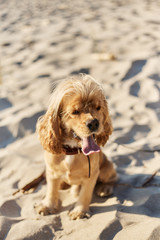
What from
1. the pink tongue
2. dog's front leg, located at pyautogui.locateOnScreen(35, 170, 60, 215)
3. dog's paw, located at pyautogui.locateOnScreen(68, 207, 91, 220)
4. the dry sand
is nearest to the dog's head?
the pink tongue

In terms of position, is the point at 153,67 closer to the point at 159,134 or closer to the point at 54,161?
the point at 159,134

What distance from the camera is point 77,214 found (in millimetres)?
2912

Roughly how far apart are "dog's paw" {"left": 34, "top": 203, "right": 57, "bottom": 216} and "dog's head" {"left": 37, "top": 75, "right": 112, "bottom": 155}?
699mm

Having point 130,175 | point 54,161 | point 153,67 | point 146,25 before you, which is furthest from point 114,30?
point 54,161

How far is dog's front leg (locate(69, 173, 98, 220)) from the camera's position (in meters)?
2.92

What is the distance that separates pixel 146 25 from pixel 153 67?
350cm

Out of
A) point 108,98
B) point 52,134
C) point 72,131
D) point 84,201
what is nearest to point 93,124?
point 72,131

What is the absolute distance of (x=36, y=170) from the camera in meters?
3.65

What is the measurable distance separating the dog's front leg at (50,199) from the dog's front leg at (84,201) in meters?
0.22

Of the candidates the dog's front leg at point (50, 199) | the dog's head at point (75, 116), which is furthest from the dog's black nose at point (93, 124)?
the dog's front leg at point (50, 199)

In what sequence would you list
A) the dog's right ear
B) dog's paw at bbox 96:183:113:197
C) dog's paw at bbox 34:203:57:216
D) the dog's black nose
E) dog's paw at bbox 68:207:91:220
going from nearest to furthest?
1. the dog's black nose
2. the dog's right ear
3. dog's paw at bbox 68:207:91:220
4. dog's paw at bbox 34:203:57:216
5. dog's paw at bbox 96:183:113:197

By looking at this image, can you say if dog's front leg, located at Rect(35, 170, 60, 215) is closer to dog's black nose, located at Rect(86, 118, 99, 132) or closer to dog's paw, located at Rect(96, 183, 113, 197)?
dog's paw, located at Rect(96, 183, 113, 197)

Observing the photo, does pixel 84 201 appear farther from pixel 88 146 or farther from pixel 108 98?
pixel 108 98

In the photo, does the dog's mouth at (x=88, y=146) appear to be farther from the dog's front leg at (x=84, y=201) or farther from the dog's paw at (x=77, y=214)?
the dog's paw at (x=77, y=214)
